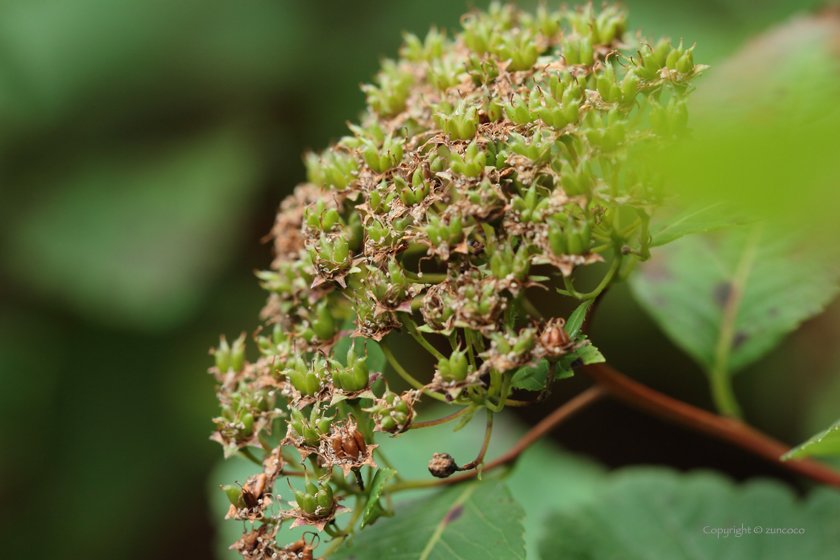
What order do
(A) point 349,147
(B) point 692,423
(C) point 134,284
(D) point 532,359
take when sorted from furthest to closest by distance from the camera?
(C) point 134,284 < (B) point 692,423 < (A) point 349,147 < (D) point 532,359

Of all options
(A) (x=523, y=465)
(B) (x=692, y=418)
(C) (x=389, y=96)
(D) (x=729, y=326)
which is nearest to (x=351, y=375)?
(C) (x=389, y=96)

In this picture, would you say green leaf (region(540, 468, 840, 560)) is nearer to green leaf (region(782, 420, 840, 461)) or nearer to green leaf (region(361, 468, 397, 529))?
green leaf (region(782, 420, 840, 461))

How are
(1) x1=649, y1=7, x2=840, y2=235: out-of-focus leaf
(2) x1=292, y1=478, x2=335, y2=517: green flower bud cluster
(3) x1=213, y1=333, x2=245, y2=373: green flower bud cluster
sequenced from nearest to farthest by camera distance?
(1) x1=649, y1=7, x2=840, y2=235: out-of-focus leaf
(2) x1=292, y1=478, x2=335, y2=517: green flower bud cluster
(3) x1=213, y1=333, x2=245, y2=373: green flower bud cluster

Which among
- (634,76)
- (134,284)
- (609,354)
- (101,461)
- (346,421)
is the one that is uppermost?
(634,76)

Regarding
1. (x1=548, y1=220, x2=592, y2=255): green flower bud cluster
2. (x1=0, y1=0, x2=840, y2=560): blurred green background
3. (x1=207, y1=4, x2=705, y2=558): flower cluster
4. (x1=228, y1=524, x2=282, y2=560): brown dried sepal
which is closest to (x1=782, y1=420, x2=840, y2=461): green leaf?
(x1=207, y1=4, x2=705, y2=558): flower cluster

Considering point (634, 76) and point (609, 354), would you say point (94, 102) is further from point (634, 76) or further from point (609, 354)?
point (634, 76)

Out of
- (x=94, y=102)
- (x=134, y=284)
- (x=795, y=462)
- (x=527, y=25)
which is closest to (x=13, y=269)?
(x=134, y=284)
